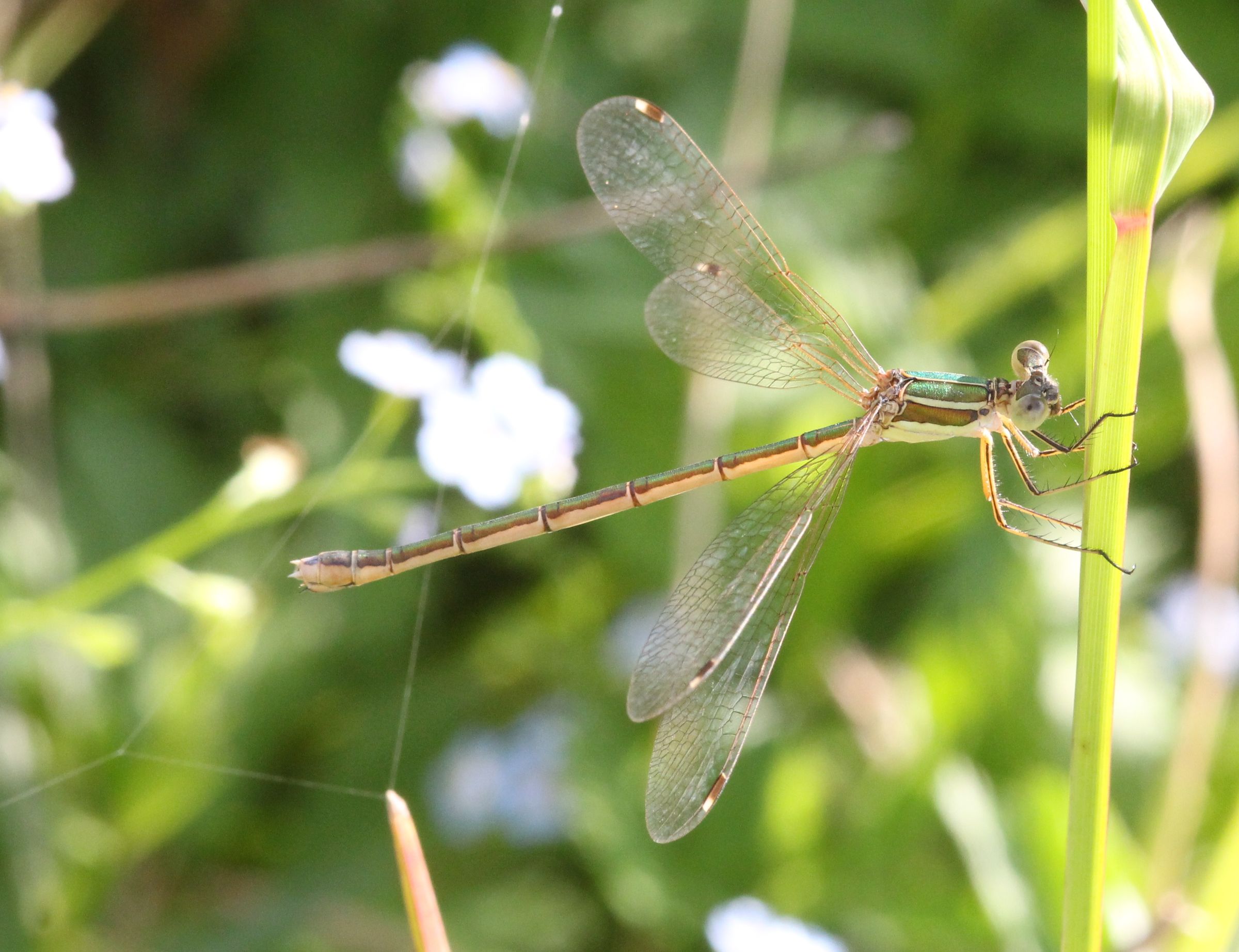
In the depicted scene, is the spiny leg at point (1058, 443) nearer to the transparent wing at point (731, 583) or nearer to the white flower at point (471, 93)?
the transparent wing at point (731, 583)

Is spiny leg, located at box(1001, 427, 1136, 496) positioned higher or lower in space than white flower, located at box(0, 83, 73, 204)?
lower

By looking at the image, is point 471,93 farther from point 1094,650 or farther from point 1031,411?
point 1094,650

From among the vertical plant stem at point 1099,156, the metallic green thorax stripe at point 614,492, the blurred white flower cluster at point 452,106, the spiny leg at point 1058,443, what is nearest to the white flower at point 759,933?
the metallic green thorax stripe at point 614,492

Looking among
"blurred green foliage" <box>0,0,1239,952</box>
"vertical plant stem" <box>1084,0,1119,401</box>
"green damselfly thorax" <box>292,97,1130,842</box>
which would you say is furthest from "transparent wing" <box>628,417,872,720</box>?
"vertical plant stem" <box>1084,0,1119,401</box>

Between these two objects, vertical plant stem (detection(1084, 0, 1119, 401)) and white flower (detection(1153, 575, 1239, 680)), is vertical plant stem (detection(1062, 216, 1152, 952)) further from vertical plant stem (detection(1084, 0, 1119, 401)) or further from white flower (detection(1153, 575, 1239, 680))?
white flower (detection(1153, 575, 1239, 680))

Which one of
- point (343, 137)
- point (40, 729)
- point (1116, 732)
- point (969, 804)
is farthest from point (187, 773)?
point (1116, 732)
